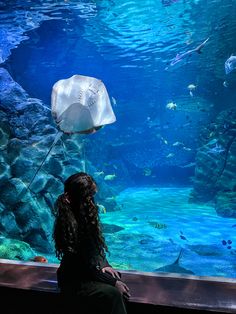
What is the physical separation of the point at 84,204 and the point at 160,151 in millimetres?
31133

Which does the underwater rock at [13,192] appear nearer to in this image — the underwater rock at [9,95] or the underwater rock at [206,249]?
the underwater rock at [9,95]

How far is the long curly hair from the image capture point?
2.00m

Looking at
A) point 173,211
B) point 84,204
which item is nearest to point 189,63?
point 173,211

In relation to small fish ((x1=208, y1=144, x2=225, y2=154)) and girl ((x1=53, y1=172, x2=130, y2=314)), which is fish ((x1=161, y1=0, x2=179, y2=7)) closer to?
small fish ((x1=208, y1=144, x2=225, y2=154))

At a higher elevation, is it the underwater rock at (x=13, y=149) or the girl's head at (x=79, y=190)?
the girl's head at (x=79, y=190)

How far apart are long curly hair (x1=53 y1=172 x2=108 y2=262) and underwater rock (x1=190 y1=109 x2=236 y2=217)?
1353cm

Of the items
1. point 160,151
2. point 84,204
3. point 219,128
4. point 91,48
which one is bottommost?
point 160,151

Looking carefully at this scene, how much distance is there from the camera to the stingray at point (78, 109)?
4.45 meters

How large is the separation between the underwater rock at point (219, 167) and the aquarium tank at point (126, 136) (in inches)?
2.5

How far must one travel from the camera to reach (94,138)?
25.0 meters

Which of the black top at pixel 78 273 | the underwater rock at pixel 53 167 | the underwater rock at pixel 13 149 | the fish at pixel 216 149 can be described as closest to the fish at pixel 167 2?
the fish at pixel 216 149

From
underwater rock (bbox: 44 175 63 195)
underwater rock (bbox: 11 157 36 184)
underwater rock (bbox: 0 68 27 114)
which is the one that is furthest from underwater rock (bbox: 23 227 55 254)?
underwater rock (bbox: 0 68 27 114)

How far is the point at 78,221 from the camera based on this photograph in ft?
6.80

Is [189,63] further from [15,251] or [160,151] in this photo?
[15,251]
